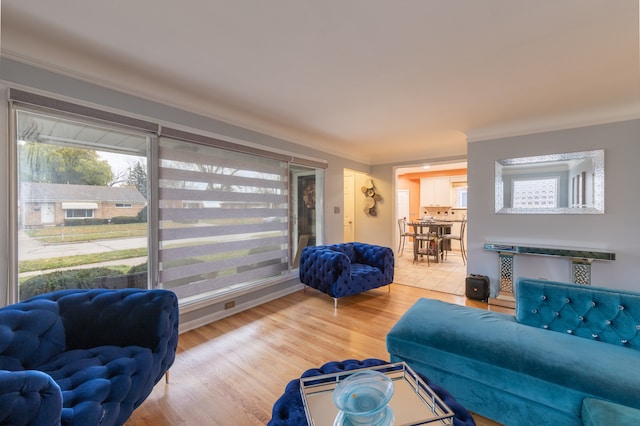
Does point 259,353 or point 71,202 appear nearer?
point 71,202

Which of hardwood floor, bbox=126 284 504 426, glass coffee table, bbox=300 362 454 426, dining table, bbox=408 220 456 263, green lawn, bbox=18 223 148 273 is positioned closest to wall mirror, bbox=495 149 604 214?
hardwood floor, bbox=126 284 504 426

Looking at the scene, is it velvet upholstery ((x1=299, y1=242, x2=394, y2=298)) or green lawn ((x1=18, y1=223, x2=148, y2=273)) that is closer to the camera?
green lawn ((x1=18, y1=223, x2=148, y2=273))

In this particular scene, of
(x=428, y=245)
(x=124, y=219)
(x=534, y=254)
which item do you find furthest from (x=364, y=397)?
(x=428, y=245)

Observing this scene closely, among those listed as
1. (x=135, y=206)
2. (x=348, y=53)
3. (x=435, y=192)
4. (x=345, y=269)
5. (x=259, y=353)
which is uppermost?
(x=348, y=53)

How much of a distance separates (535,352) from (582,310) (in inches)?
24.8

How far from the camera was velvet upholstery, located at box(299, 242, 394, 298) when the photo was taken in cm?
315

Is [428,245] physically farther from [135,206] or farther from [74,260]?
[74,260]

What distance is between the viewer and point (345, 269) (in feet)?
10.4

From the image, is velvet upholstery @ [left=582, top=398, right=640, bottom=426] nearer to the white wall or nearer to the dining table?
the white wall

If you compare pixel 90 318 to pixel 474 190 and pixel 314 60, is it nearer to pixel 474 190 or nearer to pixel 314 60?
pixel 314 60

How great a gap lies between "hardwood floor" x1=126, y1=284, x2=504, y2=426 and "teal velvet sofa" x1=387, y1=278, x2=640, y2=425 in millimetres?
295

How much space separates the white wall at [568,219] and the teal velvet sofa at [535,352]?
6.98ft

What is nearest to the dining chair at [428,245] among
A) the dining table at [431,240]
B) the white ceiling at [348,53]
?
the dining table at [431,240]

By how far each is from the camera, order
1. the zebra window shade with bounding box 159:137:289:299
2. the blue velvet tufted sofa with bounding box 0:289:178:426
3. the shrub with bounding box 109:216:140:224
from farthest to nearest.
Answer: the zebra window shade with bounding box 159:137:289:299, the shrub with bounding box 109:216:140:224, the blue velvet tufted sofa with bounding box 0:289:178:426
